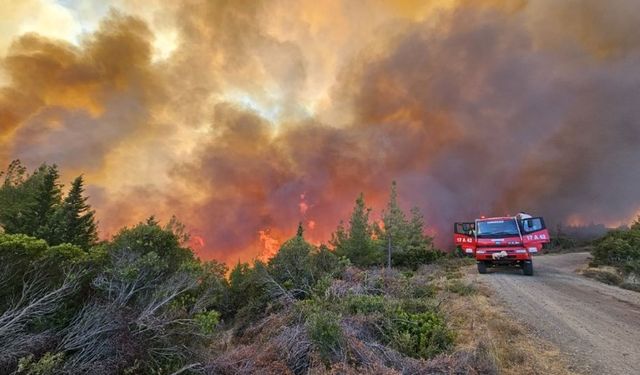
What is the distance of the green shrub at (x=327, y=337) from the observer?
649cm

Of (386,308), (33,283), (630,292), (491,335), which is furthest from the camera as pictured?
(630,292)

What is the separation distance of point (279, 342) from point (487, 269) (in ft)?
61.4

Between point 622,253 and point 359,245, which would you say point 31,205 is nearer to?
point 359,245

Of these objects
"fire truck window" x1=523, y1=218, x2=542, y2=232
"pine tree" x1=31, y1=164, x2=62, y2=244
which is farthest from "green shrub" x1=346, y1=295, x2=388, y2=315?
"pine tree" x1=31, y1=164, x2=62, y2=244

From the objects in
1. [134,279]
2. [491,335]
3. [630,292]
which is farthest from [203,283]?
[630,292]

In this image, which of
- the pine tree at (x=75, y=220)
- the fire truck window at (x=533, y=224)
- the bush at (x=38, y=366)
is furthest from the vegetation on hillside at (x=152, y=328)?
the pine tree at (x=75, y=220)

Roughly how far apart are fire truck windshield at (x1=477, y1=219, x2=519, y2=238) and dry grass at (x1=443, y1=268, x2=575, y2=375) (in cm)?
1000

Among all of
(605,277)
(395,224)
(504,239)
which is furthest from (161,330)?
(395,224)

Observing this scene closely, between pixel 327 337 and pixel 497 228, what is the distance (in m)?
17.8

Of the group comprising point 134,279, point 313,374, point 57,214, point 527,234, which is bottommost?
point 313,374

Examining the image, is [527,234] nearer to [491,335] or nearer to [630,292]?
[630,292]

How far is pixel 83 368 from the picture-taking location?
18.3 ft

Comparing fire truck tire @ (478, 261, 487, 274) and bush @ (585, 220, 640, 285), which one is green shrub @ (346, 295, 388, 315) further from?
bush @ (585, 220, 640, 285)

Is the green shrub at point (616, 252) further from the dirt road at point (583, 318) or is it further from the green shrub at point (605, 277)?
the dirt road at point (583, 318)
